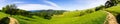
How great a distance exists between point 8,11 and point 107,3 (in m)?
28.2

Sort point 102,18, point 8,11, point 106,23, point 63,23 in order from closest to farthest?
point 106,23 < point 102,18 < point 63,23 < point 8,11

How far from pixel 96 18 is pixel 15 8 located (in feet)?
82.5

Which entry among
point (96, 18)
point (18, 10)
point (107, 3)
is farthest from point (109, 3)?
point (96, 18)

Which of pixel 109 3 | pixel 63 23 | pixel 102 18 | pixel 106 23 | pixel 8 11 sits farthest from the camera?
pixel 109 3

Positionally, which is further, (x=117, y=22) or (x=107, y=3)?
(x=107, y=3)

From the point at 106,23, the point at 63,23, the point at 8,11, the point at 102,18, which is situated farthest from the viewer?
the point at 8,11

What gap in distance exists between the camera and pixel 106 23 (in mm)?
47000

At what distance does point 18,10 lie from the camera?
69688 mm

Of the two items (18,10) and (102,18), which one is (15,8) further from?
(102,18)

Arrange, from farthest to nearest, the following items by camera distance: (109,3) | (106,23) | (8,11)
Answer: (109,3) → (8,11) → (106,23)

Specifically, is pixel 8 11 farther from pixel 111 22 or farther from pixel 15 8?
pixel 111 22

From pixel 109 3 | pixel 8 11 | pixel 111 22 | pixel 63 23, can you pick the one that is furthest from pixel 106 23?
pixel 109 3

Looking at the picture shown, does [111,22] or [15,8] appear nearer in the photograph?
[111,22]

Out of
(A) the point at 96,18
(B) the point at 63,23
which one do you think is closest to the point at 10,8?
(B) the point at 63,23
